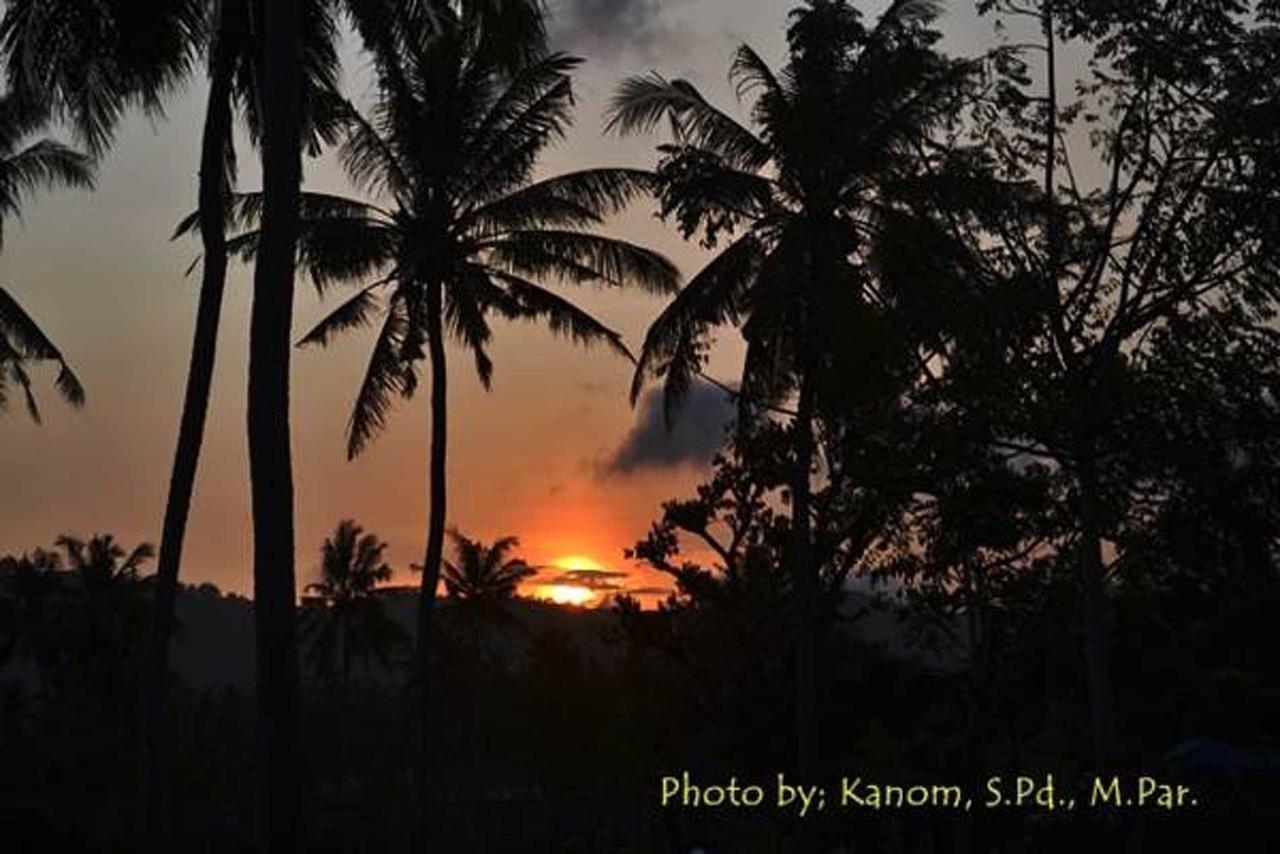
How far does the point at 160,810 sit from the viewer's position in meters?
15.9

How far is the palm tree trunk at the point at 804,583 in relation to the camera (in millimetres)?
23688

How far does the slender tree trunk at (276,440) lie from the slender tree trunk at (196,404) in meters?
6.01

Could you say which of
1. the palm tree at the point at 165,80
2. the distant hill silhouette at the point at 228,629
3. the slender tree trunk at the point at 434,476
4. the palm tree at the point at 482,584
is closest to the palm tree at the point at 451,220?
the slender tree trunk at the point at 434,476

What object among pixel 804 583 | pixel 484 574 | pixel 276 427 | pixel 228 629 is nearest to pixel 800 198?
pixel 804 583

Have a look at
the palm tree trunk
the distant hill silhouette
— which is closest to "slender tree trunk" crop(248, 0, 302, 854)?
the palm tree trunk

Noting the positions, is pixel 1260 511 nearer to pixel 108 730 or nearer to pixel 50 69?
pixel 50 69

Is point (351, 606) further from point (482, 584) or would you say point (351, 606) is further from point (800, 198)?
point (800, 198)

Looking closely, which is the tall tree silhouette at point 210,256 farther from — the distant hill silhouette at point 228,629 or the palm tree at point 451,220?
the distant hill silhouette at point 228,629

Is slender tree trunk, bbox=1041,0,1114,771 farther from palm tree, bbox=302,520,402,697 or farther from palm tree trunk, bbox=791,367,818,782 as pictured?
palm tree, bbox=302,520,402,697

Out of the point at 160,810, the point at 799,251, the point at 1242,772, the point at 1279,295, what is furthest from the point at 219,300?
the point at 1242,772

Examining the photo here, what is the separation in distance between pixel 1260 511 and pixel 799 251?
27.6 ft

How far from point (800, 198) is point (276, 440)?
49.0 feet

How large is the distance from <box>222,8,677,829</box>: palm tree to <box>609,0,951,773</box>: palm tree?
1624mm

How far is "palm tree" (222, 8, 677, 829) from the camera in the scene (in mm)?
25656
